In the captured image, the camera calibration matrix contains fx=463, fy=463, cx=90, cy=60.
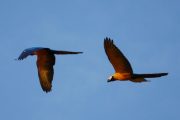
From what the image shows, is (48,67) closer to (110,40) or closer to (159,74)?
(110,40)

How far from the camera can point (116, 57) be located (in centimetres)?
1644

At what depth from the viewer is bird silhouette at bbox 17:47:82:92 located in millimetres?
19688

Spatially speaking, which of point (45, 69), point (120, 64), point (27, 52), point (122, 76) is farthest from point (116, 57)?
point (45, 69)

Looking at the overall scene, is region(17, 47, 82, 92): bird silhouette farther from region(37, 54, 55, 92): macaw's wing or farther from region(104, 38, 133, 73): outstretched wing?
region(104, 38, 133, 73): outstretched wing

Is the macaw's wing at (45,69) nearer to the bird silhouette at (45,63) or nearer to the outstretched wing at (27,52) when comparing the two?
the bird silhouette at (45,63)

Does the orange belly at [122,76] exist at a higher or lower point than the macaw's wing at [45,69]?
lower

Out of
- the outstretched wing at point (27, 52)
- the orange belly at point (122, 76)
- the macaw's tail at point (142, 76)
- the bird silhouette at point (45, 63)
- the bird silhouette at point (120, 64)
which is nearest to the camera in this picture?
the macaw's tail at point (142, 76)

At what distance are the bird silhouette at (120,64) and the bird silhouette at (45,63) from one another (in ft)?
10.4

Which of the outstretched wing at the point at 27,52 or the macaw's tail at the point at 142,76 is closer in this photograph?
the macaw's tail at the point at 142,76

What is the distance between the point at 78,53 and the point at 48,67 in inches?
80.3

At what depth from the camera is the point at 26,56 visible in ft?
62.3

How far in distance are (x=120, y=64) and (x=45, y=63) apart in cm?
480

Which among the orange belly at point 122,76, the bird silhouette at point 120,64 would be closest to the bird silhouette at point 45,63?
the orange belly at point 122,76

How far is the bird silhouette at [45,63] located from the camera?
775 inches
